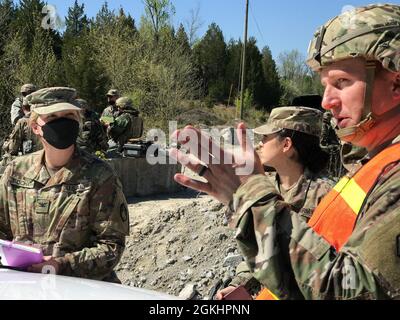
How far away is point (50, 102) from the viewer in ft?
10.1

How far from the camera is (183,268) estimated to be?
24.9 ft

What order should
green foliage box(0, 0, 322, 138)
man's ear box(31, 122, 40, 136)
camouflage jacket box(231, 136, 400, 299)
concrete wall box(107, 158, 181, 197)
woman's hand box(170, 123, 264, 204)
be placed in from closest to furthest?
1. camouflage jacket box(231, 136, 400, 299)
2. woman's hand box(170, 123, 264, 204)
3. man's ear box(31, 122, 40, 136)
4. concrete wall box(107, 158, 181, 197)
5. green foliage box(0, 0, 322, 138)

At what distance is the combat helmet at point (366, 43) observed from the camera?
1.48 metres

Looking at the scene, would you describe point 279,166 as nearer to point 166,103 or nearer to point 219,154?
point 219,154

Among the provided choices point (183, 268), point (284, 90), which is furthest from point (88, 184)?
point (284, 90)

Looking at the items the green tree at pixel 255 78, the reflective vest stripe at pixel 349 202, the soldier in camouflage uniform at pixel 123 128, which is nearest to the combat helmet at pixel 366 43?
the reflective vest stripe at pixel 349 202

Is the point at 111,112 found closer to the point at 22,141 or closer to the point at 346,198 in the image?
the point at 22,141

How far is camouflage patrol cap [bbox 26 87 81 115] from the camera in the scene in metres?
3.03

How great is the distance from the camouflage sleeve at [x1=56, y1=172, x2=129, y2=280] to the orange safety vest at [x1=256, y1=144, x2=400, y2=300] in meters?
1.50

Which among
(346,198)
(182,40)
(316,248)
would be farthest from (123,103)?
(182,40)

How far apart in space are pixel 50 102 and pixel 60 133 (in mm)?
234

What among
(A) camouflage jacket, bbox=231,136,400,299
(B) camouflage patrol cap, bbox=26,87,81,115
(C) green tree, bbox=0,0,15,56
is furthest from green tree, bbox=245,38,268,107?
(A) camouflage jacket, bbox=231,136,400,299

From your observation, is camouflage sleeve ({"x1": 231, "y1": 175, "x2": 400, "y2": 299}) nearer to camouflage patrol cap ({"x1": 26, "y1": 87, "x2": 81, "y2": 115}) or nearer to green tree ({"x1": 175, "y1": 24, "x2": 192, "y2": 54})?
camouflage patrol cap ({"x1": 26, "y1": 87, "x2": 81, "y2": 115})
